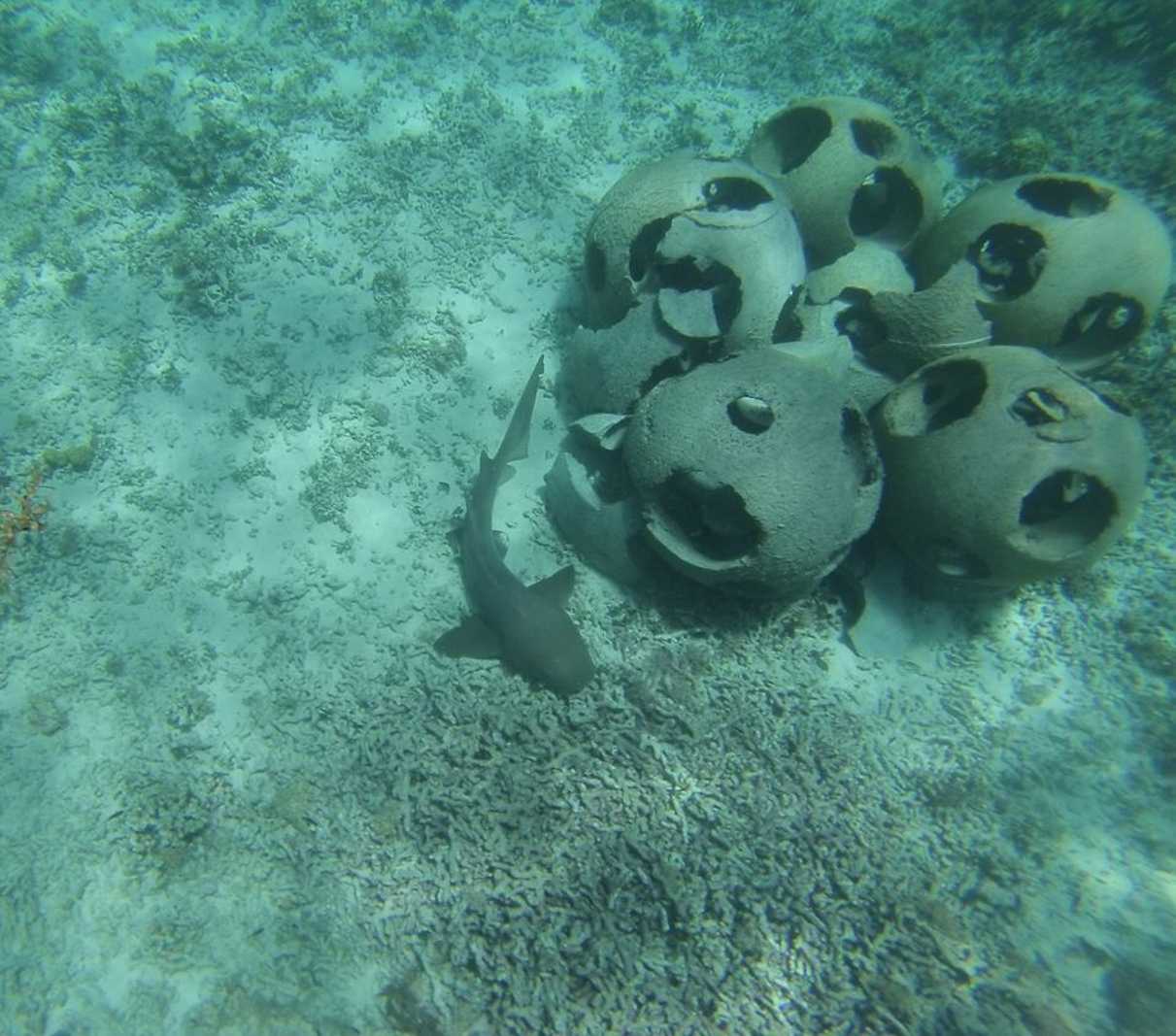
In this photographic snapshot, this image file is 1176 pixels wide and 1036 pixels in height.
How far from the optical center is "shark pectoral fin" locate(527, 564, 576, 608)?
451 centimetres

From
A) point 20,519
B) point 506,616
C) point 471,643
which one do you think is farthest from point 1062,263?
point 20,519

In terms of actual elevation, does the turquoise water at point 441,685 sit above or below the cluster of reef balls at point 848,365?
below

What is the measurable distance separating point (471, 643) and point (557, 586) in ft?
2.21

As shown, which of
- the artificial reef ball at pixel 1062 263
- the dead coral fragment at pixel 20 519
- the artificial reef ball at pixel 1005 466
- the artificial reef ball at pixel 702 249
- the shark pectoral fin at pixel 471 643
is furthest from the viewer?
the dead coral fragment at pixel 20 519

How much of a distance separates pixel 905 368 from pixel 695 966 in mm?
3635

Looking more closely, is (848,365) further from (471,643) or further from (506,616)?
(471,643)

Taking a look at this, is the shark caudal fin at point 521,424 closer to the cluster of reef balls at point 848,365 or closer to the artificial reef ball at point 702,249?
the cluster of reef balls at point 848,365

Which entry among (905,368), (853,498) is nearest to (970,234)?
(905,368)

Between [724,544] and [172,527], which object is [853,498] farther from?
[172,527]

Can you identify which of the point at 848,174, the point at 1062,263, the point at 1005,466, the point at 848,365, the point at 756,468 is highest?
the point at 848,174

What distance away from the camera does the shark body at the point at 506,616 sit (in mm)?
4188

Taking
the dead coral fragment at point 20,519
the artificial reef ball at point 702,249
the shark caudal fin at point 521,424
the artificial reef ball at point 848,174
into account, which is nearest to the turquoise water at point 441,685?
the dead coral fragment at point 20,519

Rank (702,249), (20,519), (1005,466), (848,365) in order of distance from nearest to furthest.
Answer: (1005,466) < (848,365) < (702,249) < (20,519)

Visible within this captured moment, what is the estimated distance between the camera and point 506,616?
430 centimetres
